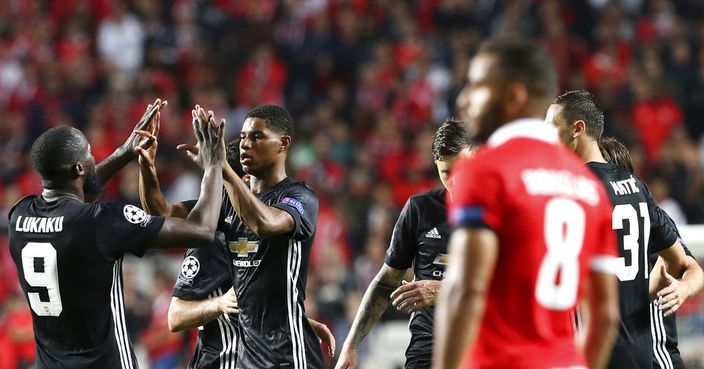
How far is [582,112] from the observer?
5.52 meters

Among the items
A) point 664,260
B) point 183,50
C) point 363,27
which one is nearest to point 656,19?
point 363,27

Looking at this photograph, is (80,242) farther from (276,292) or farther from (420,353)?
(420,353)

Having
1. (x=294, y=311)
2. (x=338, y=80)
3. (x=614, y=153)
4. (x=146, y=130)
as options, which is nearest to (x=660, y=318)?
(x=614, y=153)

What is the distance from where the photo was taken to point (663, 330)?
233 inches

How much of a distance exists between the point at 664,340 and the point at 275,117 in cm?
253

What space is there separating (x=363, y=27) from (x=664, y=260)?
1024 centimetres

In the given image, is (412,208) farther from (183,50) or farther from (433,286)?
(183,50)

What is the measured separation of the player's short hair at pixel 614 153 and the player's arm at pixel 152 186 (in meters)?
2.45

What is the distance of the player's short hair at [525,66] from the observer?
11.5 feet

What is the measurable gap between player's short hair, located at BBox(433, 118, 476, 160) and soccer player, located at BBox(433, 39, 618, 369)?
7.44ft

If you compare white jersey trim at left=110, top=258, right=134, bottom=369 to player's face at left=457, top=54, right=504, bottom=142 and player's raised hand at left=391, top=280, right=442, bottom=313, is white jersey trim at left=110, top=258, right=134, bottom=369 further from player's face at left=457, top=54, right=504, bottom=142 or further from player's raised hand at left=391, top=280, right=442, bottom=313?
player's face at left=457, top=54, right=504, bottom=142

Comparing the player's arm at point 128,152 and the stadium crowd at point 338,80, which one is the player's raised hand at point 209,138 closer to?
the player's arm at point 128,152

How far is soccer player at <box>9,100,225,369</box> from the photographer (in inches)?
Result: 194

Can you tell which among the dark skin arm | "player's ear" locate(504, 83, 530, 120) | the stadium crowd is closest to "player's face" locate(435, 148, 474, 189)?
the dark skin arm
